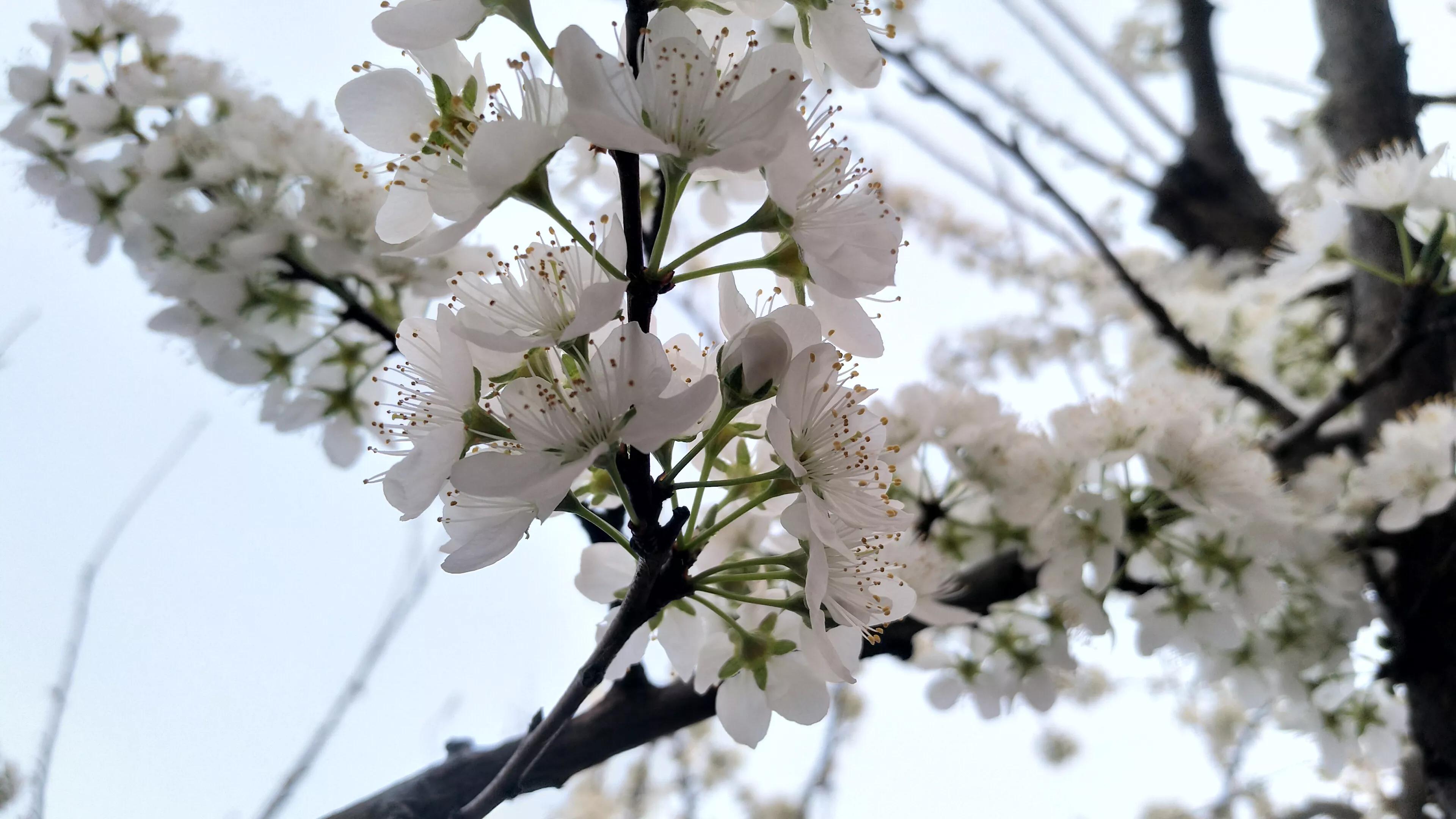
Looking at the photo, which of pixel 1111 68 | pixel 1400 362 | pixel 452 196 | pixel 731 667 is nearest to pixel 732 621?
pixel 731 667

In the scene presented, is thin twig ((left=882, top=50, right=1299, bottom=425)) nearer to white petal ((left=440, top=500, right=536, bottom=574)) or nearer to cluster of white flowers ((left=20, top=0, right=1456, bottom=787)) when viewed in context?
cluster of white flowers ((left=20, top=0, right=1456, bottom=787))

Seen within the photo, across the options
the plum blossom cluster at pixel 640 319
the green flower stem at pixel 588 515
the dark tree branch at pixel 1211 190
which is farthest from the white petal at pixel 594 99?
the dark tree branch at pixel 1211 190

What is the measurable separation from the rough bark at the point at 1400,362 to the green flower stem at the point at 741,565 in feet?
3.84

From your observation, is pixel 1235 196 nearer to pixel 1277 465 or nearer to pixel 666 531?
pixel 1277 465

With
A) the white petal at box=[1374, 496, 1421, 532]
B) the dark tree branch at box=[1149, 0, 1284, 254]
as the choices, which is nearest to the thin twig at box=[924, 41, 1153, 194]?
the dark tree branch at box=[1149, 0, 1284, 254]

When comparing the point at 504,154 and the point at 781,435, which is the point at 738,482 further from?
the point at 504,154

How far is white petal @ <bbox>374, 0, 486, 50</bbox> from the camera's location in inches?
20.0

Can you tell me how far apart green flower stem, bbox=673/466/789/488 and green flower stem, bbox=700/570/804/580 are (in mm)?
59

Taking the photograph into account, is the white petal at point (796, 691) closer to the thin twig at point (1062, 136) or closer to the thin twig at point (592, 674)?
the thin twig at point (592, 674)

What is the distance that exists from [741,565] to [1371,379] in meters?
1.19

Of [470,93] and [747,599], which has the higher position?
[470,93]

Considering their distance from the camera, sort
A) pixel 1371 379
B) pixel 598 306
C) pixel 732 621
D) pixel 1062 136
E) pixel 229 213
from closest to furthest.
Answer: pixel 598 306, pixel 732 621, pixel 229 213, pixel 1371 379, pixel 1062 136

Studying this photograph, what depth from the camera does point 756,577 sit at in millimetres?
558

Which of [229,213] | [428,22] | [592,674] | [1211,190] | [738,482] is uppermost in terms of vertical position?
[1211,190]
